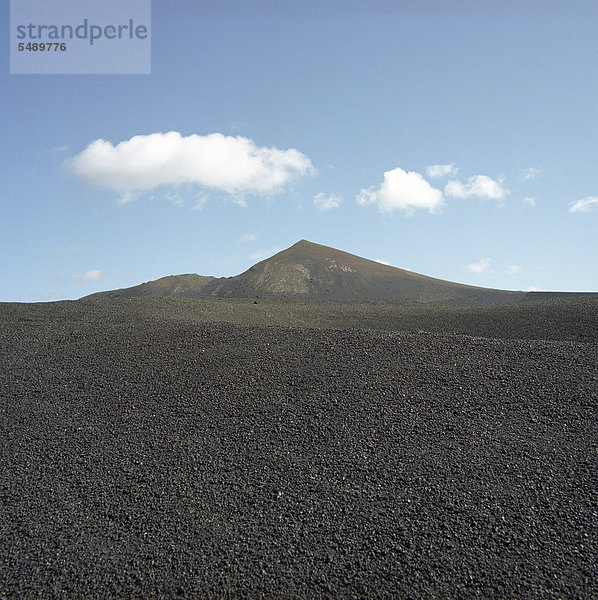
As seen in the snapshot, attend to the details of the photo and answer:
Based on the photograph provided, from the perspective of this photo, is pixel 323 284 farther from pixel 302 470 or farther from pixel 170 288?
pixel 302 470

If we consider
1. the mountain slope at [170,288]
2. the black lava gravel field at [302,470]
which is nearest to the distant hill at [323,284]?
the mountain slope at [170,288]

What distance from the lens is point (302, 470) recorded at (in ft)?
21.2

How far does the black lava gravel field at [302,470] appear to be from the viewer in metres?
5.09

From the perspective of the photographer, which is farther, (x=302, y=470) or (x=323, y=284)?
(x=323, y=284)

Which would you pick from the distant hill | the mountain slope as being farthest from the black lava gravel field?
the mountain slope

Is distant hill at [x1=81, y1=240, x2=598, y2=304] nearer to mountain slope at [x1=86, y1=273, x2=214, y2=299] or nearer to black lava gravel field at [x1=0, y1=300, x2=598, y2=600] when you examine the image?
mountain slope at [x1=86, y1=273, x2=214, y2=299]

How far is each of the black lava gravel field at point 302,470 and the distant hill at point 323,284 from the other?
25.2 meters

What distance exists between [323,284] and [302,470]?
31.2 meters

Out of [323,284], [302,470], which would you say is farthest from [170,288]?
[302,470]

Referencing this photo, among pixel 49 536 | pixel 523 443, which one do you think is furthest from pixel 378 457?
pixel 49 536

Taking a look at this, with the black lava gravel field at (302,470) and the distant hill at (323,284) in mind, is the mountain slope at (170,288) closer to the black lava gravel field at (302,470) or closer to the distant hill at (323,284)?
the distant hill at (323,284)

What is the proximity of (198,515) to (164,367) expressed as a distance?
4135 mm

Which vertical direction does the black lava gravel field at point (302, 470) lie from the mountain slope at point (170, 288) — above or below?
below

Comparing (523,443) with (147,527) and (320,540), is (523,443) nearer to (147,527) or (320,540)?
(320,540)
